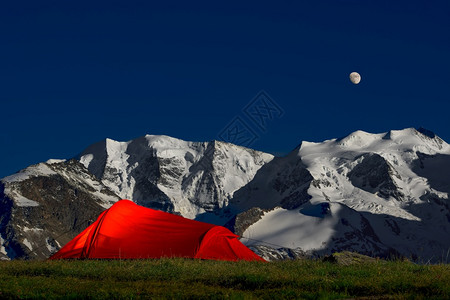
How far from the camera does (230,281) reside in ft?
87.6

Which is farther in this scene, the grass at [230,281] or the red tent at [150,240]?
the red tent at [150,240]

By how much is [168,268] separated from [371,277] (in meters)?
9.14

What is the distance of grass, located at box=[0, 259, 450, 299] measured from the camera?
23.6 meters

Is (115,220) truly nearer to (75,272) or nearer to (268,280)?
(75,272)

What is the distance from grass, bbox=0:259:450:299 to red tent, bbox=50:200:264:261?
11297 millimetres

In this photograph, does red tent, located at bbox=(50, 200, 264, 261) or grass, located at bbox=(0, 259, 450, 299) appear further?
red tent, located at bbox=(50, 200, 264, 261)

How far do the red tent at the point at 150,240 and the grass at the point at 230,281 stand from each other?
37.1 ft

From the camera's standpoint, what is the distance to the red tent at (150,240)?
44984 millimetres

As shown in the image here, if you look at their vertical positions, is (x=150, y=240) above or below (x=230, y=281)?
below

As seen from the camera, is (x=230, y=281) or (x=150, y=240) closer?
(x=230, y=281)

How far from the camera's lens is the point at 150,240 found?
4622 cm

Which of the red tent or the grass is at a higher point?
the grass

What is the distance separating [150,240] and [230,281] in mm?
20176

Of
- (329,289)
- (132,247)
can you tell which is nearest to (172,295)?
(329,289)
